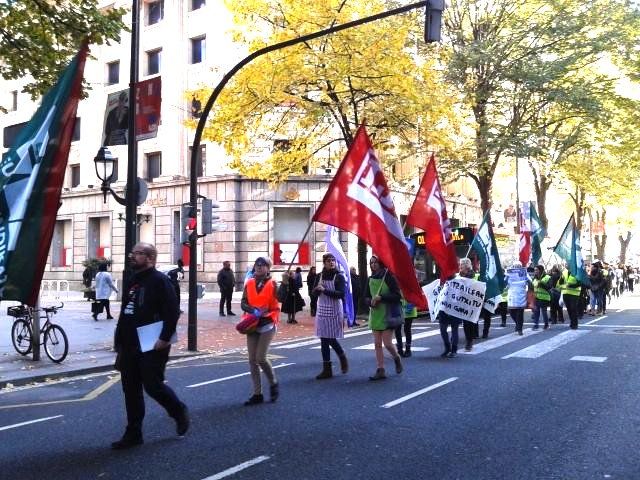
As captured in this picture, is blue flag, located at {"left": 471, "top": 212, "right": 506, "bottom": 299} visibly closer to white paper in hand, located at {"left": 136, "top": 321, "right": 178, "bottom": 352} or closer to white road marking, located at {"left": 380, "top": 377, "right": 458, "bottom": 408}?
white road marking, located at {"left": 380, "top": 377, "right": 458, "bottom": 408}

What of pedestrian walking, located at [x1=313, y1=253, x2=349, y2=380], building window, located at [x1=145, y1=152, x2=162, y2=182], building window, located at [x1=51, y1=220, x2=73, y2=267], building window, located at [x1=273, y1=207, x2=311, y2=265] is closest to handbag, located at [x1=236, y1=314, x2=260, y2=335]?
pedestrian walking, located at [x1=313, y1=253, x2=349, y2=380]

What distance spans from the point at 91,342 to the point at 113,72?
26326mm

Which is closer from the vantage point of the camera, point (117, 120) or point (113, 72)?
point (117, 120)

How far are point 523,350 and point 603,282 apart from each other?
36.8ft

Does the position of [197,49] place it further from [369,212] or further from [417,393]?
[417,393]

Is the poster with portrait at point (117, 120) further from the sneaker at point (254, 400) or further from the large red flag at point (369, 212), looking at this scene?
Answer: the sneaker at point (254, 400)

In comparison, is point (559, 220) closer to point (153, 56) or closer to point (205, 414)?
point (153, 56)

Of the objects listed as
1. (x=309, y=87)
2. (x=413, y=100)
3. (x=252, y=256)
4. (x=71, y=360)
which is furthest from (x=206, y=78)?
(x=71, y=360)

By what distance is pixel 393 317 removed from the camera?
924 centimetres

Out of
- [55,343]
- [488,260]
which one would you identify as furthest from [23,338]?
[488,260]

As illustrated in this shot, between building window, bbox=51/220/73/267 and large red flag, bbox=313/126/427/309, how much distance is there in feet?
110

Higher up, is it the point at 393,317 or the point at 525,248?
the point at 525,248

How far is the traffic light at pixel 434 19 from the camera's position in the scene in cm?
1152

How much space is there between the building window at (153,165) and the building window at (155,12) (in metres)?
7.08
